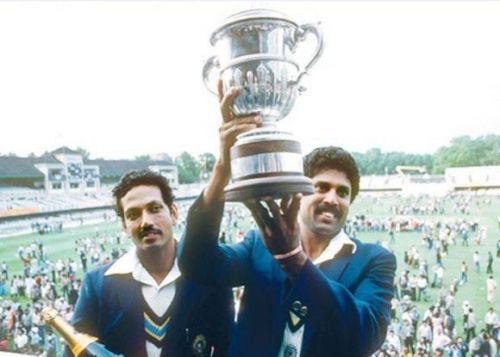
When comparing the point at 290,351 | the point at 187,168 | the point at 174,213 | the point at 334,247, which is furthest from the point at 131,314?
the point at 187,168

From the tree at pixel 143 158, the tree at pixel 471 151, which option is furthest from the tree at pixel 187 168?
the tree at pixel 471 151

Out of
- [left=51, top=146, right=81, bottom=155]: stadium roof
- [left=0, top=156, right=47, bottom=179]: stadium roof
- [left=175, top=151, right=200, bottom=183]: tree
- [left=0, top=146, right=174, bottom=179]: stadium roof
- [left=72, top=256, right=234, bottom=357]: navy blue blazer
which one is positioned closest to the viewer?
[left=72, top=256, right=234, bottom=357]: navy blue blazer

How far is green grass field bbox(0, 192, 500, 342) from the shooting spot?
20.7 feet

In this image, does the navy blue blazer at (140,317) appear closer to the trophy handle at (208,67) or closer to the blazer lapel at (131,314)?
the blazer lapel at (131,314)

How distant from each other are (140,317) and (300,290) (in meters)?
0.79

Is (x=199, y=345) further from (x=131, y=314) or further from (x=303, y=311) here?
(x=303, y=311)

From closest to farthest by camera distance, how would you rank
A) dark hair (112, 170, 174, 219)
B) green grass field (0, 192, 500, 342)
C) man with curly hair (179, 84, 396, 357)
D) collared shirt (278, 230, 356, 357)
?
man with curly hair (179, 84, 396, 357)
collared shirt (278, 230, 356, 357)
dark hair (112, 170, 174, 219)
green grass field (0, 192, 500, 342)

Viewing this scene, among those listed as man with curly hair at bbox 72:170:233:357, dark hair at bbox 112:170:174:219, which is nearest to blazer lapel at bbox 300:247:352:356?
man with curly hair at bbox 72:170:233:357

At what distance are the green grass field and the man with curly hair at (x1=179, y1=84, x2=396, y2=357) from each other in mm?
5003

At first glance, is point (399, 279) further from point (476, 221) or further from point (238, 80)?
point (238, 80)

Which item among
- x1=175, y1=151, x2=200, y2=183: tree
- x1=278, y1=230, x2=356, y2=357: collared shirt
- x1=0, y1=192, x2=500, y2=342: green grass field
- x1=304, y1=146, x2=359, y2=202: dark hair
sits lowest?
x1=0, y1=192, x2=500, y2=342: green grass field

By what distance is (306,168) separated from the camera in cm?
121

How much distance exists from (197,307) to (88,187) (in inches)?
358

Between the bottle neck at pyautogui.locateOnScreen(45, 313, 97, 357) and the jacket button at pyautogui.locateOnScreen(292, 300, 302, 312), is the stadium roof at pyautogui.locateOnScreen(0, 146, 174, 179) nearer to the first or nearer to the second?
the bottle neck at pyautogui.locateOnScreen(45, 313, 97, 357)
